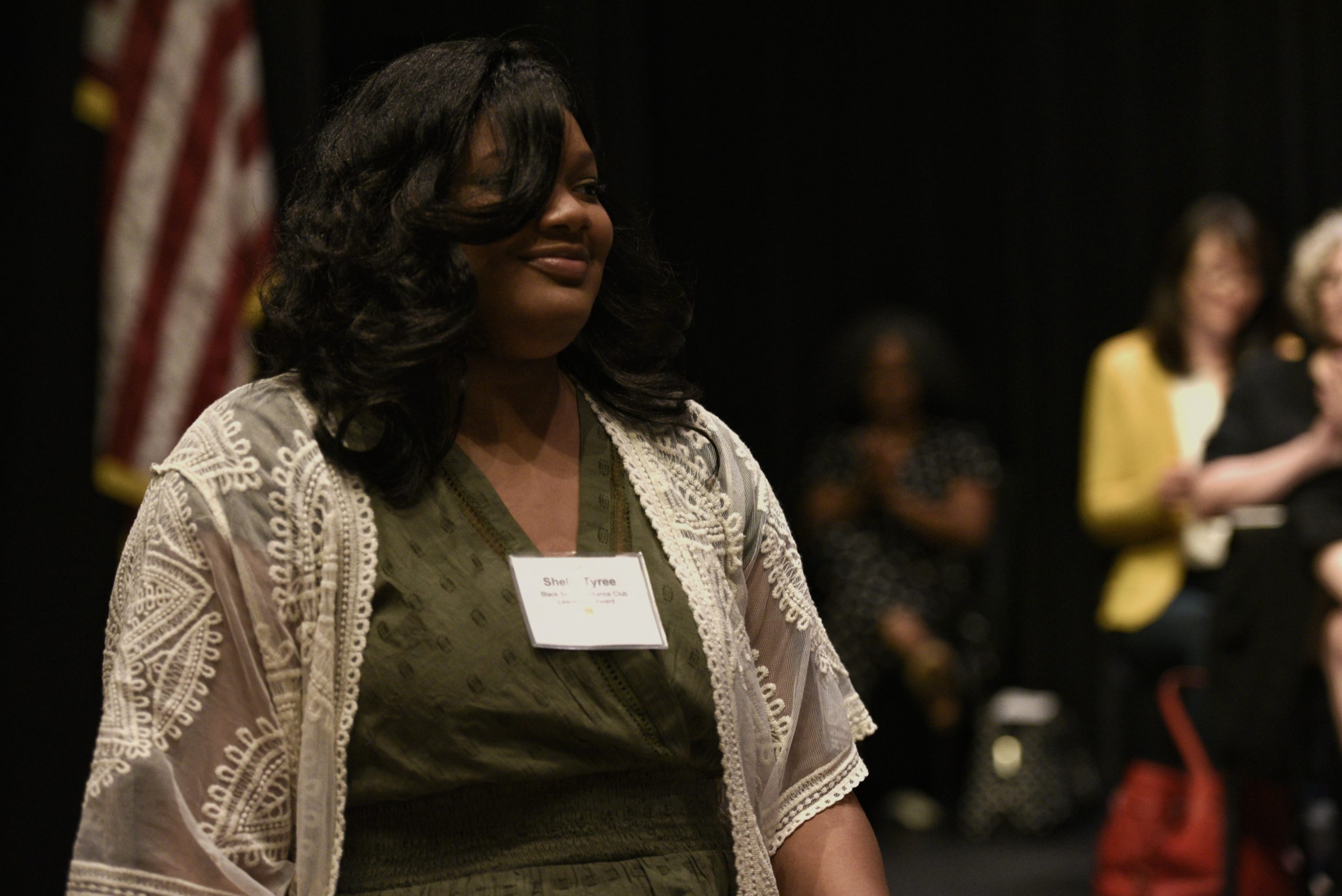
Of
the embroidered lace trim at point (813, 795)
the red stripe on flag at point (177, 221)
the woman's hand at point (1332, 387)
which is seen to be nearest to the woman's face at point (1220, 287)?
the woman's hand at point (1332, 387)

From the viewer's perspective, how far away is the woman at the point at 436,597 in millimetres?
1310

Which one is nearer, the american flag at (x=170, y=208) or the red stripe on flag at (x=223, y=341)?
the american flag at (x=170, y=208)

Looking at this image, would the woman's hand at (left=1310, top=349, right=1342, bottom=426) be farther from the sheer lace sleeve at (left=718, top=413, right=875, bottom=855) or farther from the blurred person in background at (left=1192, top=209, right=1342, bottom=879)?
the sheer lace sleeve at (left=718, top=413, right=875, bottom=855)

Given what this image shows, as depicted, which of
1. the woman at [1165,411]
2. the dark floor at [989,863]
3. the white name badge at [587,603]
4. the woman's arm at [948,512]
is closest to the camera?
A: the white name badge at [587,603]

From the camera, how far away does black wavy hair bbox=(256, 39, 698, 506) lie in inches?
54.7

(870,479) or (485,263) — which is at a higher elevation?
(485,263)

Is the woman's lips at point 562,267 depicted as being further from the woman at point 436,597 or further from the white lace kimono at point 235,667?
the white lace kimono at point 235,667

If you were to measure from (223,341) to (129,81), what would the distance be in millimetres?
570

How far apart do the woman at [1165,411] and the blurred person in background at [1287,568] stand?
40 centimetres

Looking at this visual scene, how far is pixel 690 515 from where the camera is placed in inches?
60.7

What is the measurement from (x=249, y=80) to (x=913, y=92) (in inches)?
127

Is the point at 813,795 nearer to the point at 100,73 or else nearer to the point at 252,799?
the point at 252,799

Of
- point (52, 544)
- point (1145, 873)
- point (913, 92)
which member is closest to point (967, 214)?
point (913, 92)

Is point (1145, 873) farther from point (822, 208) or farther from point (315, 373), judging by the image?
point (822, 208)
